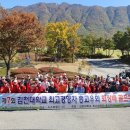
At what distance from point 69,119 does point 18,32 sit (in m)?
17.8

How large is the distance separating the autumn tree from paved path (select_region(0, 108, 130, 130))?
47.9 metres

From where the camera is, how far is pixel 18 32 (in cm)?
3472

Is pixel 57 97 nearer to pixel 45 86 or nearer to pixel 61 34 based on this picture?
pixel 45 86

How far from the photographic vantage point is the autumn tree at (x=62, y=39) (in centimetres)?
6881

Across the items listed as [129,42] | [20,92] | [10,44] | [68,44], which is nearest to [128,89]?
[20,92]

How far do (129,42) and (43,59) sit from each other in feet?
56.5

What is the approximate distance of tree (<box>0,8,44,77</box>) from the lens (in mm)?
34562

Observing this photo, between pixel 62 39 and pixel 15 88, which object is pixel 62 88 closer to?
pixel 15 88

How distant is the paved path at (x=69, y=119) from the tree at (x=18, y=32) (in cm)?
1559

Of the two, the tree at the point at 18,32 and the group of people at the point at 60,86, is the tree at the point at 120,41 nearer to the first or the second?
the tree at the point at 18,32

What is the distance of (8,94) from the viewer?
20734mm

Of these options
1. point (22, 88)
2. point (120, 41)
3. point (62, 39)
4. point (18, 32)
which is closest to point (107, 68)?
point (62, 39)

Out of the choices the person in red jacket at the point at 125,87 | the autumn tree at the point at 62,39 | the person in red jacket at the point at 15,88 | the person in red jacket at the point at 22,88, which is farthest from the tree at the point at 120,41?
the person in red jacket at the point at 15,88

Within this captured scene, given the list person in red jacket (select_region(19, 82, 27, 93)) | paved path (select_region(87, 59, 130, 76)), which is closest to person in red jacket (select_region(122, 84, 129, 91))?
person in red jacket (select_region(19, 82, 27, 93))
